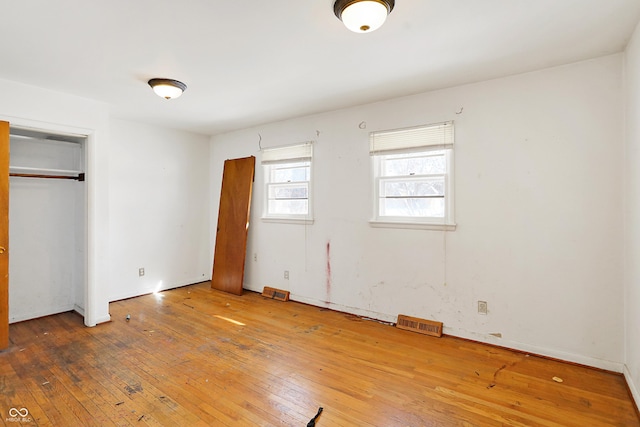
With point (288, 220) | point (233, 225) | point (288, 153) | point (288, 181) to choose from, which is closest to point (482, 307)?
point (288, 220)

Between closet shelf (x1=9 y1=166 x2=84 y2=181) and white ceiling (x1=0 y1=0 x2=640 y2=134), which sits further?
closet shelf (x1=9 y1=166 x2=84 y2=181)

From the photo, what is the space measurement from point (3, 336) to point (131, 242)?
1.92 m

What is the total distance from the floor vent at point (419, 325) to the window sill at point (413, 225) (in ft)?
3.27

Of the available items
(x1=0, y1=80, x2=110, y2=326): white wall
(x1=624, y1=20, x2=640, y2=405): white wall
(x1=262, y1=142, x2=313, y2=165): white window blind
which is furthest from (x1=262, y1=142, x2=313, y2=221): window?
(x1=624, y1=20, x2=640, y2=405): white wall

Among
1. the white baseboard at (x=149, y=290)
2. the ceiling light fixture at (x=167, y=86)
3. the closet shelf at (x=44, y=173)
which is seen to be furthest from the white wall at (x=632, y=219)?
the white baseboard at (x=149, y=290)

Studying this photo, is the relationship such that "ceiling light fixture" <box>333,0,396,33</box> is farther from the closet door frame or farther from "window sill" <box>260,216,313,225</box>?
the closet door frame

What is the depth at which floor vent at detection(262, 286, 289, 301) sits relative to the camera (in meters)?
4.63

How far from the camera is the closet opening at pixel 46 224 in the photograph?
147 inches

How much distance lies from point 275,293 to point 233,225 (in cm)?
132

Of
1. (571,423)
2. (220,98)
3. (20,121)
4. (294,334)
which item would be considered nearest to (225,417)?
(294,334)

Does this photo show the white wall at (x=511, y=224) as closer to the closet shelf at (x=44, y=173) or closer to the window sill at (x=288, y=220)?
the window sill at (x=288, y=220)

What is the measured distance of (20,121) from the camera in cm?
318

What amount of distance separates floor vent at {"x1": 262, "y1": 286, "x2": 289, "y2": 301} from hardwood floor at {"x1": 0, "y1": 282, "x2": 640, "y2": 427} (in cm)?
90

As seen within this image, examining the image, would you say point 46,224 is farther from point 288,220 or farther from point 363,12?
point 363,12
